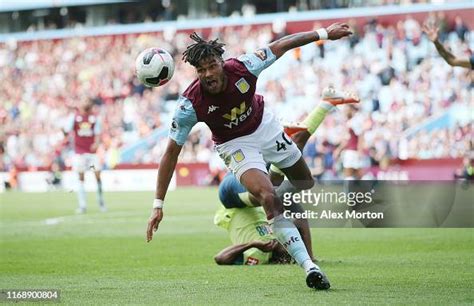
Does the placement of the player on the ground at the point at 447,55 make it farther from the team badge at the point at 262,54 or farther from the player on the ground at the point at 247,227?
the team badge at the point at 262,54

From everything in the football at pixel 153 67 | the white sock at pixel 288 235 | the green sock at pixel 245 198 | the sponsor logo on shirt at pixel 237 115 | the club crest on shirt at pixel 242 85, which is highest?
the football at pixel 153 67

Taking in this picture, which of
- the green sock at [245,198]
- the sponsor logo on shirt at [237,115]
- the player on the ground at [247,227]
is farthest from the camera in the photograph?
the green sock at [245,198]

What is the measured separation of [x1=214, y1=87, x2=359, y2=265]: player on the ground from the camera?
10.6 meters

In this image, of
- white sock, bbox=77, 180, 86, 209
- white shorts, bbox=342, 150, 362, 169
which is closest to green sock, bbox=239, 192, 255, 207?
white shorts, bbox=342, 150, 362, 169

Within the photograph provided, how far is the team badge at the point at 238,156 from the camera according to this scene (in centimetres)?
883

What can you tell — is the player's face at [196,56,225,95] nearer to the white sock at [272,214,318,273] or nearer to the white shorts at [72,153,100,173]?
the white sock at [272,214,318,273]

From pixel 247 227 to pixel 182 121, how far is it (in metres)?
2.83

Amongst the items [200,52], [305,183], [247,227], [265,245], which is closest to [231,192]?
[247,227]

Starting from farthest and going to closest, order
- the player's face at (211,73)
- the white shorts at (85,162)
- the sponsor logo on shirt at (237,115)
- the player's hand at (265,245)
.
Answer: the white shorts at (85,162), the player's hand at (265,245), the sponsor logo on shirt at (237,115), the player's face at (211,73)

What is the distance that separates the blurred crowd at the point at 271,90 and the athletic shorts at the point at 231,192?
43.8ft

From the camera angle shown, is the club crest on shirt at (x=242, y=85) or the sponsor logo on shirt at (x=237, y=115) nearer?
the club crest on shirt at (x=242, y=85)

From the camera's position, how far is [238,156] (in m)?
8.84


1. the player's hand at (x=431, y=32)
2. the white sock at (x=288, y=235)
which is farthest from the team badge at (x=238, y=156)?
the player's hand at (x=431, y=32)

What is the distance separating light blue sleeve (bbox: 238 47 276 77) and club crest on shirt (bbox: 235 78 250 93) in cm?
13
